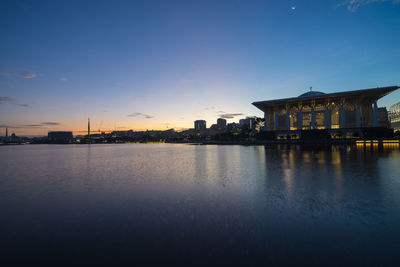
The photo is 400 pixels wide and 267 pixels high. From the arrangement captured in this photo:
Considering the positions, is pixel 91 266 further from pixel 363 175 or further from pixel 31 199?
pixel 363 175

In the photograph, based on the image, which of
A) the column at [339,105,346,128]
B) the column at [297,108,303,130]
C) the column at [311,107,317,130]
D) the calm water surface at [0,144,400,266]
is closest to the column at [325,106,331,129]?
the column at [339,105,346,128]

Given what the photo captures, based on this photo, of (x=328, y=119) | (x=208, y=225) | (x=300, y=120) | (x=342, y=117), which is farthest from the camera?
(x=300, y=120)

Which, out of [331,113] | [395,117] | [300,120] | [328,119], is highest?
[395,117]

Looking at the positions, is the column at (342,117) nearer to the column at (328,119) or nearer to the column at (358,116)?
the column at (328,119)

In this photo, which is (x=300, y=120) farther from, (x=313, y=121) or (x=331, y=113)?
(x=331, y=113)

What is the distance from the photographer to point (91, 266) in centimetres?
511

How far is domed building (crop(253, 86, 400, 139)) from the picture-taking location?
92.8m

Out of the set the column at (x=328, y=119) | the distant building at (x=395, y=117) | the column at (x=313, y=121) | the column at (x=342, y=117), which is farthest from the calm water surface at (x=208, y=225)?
the distant building at (x=395, y=117)

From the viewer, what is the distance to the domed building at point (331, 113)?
304ft

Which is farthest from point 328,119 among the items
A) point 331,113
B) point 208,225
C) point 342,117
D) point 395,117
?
point 208,225

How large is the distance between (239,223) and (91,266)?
211 inches

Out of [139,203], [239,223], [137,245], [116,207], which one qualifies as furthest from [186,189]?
[137,245]

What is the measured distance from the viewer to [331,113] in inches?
4023

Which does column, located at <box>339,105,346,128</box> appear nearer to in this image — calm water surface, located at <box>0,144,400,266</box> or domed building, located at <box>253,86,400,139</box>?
domed building, located at <box>253,86,400,139</box>
